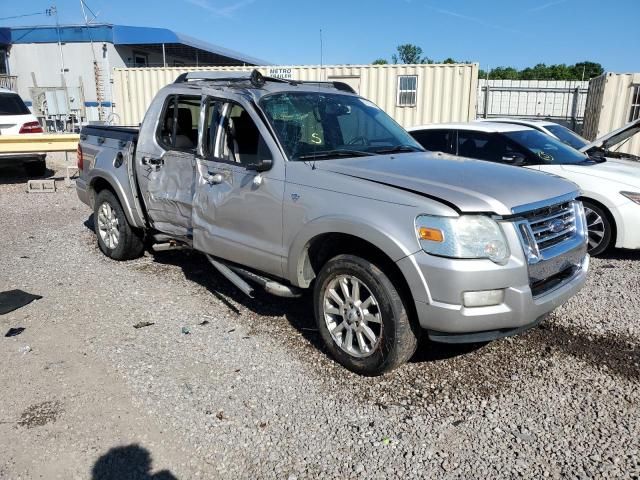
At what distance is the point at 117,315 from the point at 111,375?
1.14 meters

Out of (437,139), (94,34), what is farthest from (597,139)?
(94,34)

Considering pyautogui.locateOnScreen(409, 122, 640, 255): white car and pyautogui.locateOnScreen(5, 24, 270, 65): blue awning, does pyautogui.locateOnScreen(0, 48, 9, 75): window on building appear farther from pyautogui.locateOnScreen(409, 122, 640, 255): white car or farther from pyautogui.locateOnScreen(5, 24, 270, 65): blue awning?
pyautogui.locateOnScreen(409, 122, 640, 255): white car

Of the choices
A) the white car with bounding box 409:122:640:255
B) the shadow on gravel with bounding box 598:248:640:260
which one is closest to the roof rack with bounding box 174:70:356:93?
the white car with bounding box 409:122:640:255

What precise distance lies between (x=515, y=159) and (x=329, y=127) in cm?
317

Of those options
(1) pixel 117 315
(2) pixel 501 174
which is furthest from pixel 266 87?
(1) pixel 117 315

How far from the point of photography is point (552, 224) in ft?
11.3

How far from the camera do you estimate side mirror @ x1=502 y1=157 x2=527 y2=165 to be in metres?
6.49

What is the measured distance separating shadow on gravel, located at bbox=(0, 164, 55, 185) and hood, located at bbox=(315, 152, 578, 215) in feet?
36.2

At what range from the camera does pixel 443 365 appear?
3.77 metres

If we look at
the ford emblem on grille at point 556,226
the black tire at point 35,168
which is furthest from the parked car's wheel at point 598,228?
the black tire at point 35,168

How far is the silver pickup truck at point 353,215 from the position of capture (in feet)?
10.1

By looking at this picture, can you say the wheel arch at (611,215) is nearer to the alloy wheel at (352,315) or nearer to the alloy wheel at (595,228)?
the alloy wheel at (595,228)

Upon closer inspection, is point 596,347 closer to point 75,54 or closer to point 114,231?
point 114,231

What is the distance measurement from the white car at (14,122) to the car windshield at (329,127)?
8.89 meters
